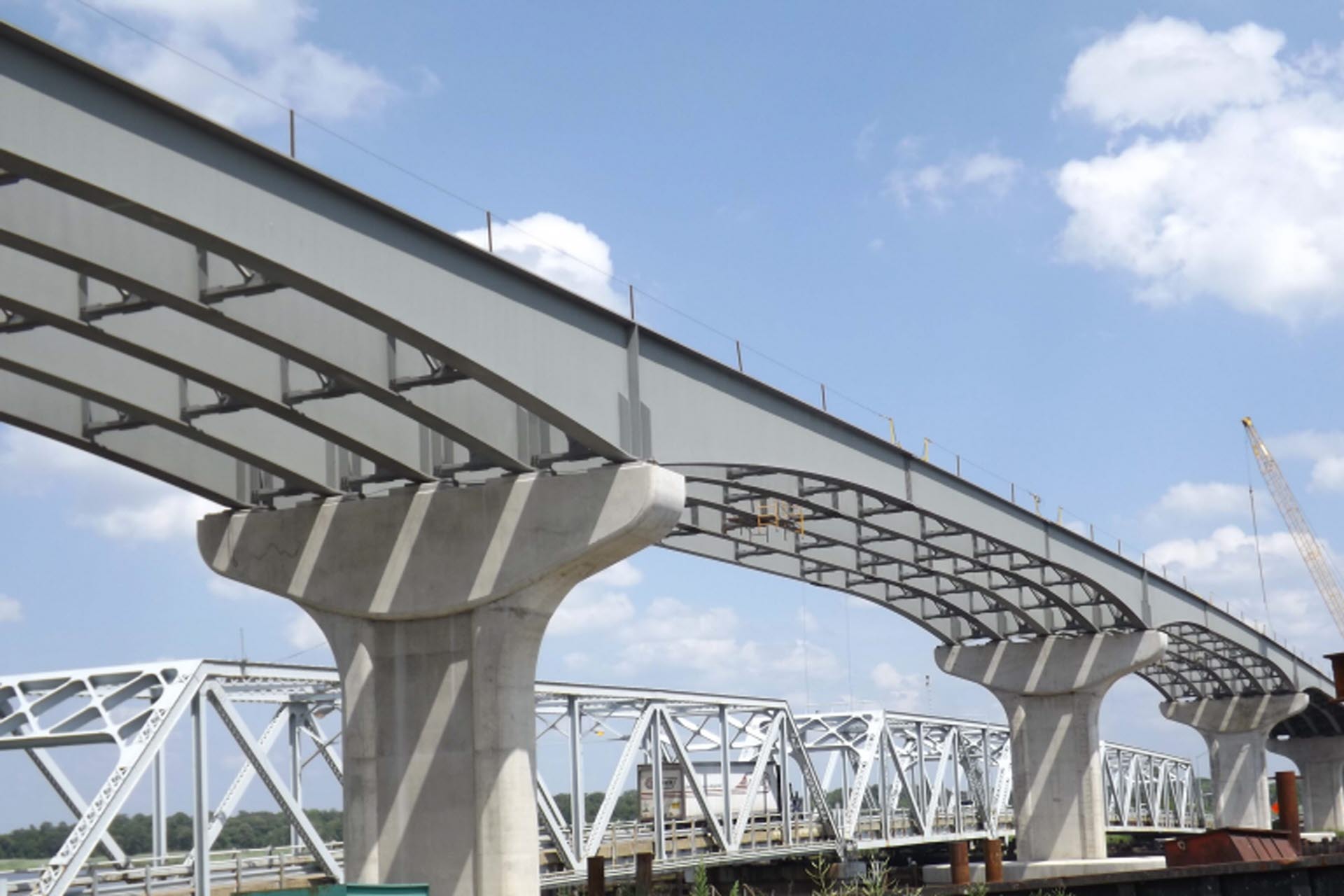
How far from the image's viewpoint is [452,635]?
25688 millimetres

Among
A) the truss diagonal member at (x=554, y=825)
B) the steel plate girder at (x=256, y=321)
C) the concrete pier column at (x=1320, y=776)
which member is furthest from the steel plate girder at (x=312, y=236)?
the concrete pier column at (x=1320, y=776)

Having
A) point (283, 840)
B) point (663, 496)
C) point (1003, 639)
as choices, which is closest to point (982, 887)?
point (663, 496)

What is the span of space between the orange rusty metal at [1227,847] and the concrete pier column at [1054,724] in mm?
28794

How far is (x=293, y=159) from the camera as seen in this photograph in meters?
17.5

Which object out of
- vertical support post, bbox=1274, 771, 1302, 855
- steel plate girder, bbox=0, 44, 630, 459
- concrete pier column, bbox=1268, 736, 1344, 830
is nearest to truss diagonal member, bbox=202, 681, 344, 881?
steel plate girder, bbox=0, 44, 630, 459

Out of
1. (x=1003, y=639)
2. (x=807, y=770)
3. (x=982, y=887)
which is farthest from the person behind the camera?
(x=807, y=770)

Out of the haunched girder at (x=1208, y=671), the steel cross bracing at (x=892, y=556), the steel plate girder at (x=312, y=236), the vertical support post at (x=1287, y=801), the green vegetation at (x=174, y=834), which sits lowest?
the green vegetation at (x=174, y=834)

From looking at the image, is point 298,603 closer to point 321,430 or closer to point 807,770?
point 321,430

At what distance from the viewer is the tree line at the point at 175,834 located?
10838 cm

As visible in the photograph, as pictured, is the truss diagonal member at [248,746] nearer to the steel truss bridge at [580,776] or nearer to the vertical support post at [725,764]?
the steel truss bridge at [580,776]

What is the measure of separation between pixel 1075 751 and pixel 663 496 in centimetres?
3961

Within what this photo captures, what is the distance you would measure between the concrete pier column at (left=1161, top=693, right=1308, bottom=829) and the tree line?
52.5m

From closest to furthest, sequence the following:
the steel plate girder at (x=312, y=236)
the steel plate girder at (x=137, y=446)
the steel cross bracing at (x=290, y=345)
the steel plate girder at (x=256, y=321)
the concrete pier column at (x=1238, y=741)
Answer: the steel plate girder at (x=312, y=236), the steel cross bracing at (x=290, y=345), the steel plate girder at (x=256, y=321), the steel plate girder at (x=137, y=446), the concrete pier column at (x=1238, y=741)

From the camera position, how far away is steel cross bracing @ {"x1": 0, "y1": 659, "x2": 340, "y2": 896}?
31.4 m
